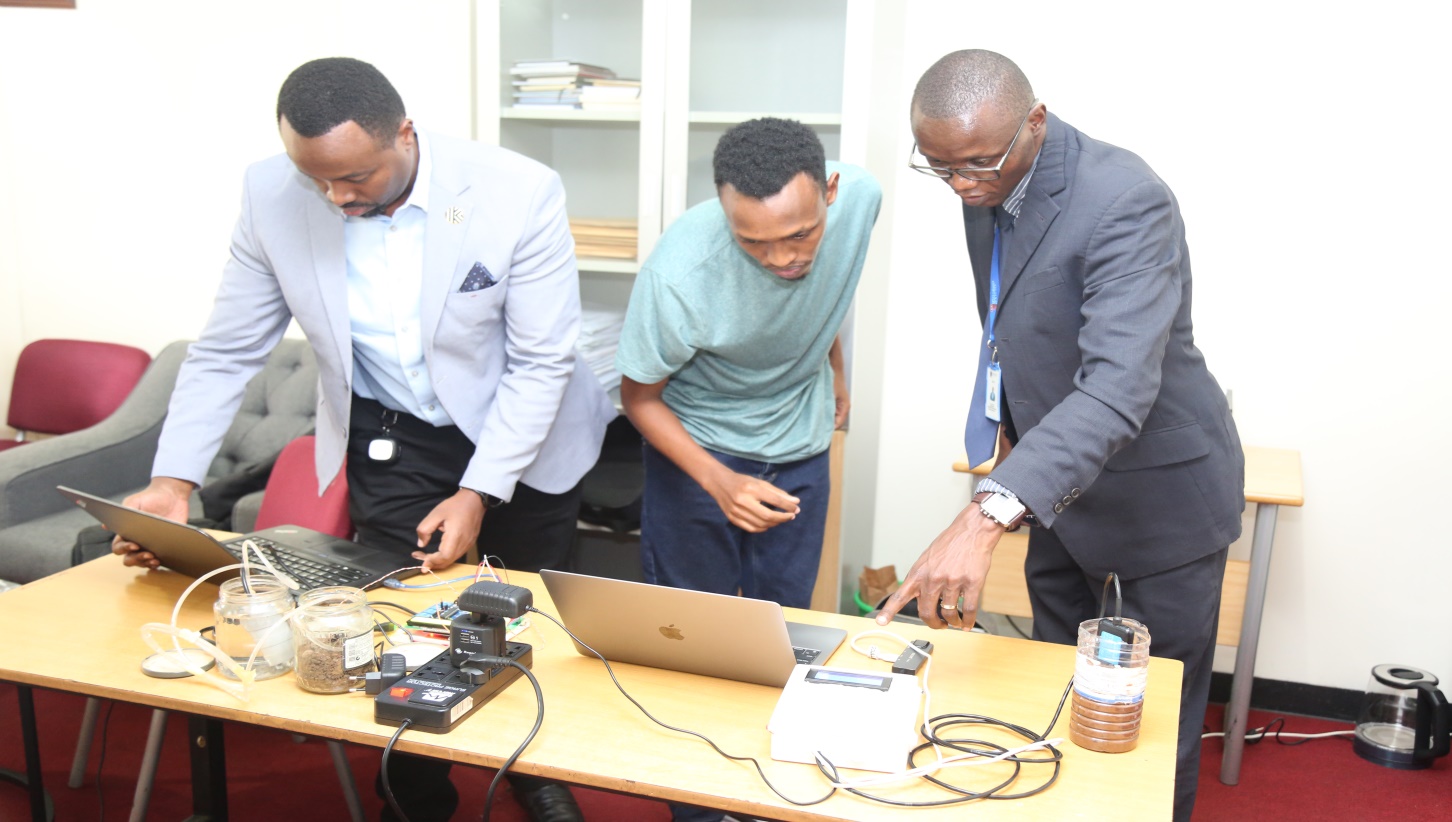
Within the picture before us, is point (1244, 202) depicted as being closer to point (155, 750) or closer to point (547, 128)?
point (547, 128)

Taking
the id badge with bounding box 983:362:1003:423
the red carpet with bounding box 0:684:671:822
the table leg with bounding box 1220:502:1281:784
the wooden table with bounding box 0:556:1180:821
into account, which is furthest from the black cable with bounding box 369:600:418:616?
the table leg with bounding box 1220:502:1281:784

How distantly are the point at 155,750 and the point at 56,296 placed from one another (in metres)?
2.48

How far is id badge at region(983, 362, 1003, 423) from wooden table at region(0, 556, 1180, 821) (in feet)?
1.18

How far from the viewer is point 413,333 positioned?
1975 mm

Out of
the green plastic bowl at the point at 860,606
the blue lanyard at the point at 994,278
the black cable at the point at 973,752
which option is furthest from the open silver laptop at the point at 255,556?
the green plastic bowl at the point at 860,606

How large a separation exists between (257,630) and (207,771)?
41cm

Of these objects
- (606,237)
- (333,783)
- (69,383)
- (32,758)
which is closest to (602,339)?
(606,237)

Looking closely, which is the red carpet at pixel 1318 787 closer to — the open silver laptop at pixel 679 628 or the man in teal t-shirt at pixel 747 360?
the man in teal t-shirt at pixel 747 360

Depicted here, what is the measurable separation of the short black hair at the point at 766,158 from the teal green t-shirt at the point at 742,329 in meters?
0.17

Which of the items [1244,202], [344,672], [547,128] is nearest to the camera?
[344,672]

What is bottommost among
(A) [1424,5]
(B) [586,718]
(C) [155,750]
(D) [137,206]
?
(C) [155,750]

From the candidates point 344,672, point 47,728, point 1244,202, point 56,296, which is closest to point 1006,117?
point 344,672

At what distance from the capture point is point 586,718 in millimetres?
1351

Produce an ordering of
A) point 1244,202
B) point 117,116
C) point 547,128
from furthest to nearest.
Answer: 1. point 117,116
2. point 547,128
3. point 1244,202
